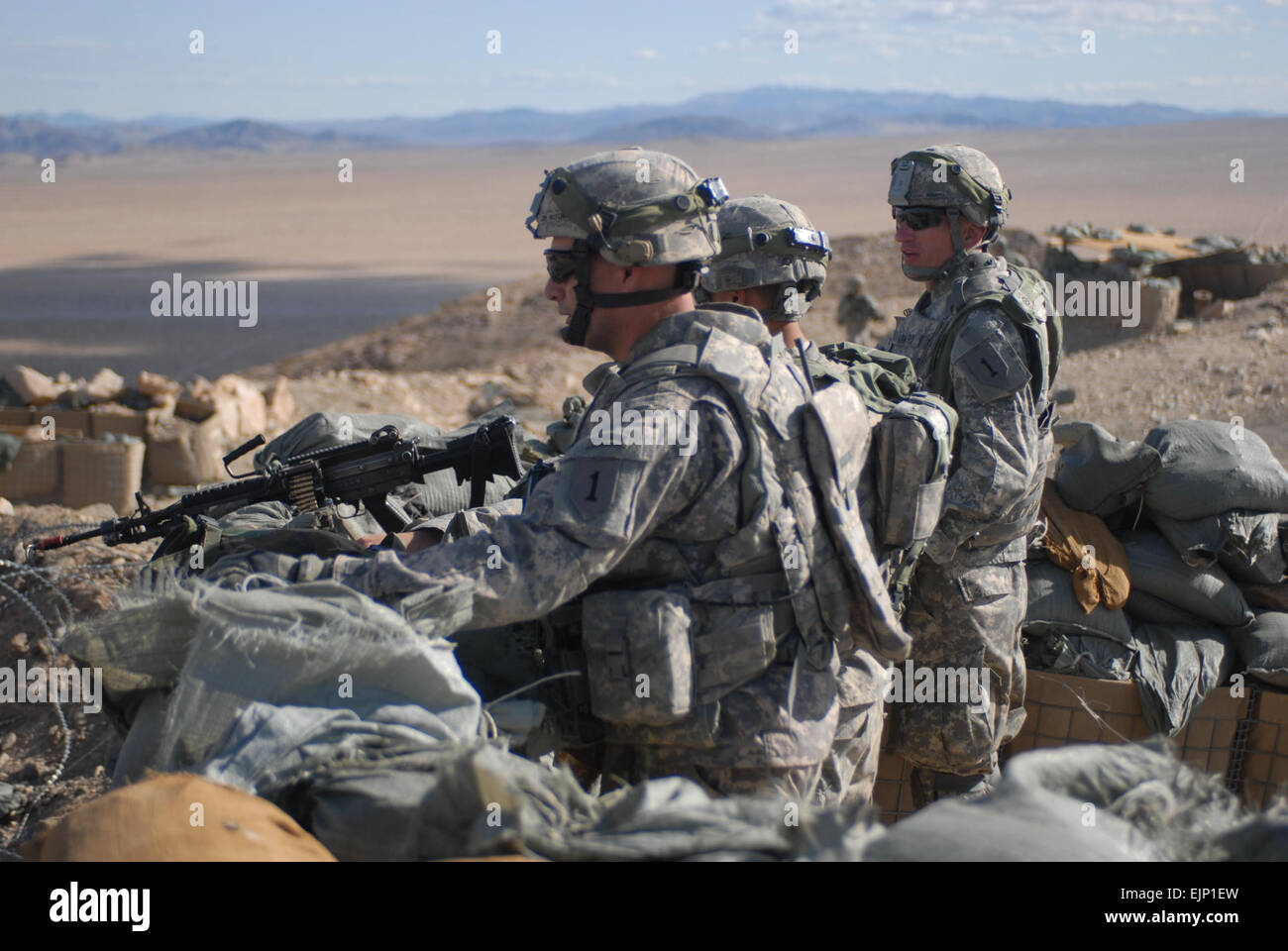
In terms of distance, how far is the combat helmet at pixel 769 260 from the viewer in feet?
12.0

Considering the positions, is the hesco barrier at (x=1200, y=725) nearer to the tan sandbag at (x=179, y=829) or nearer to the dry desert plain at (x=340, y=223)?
the tan sandbag at (x=179, y=829)

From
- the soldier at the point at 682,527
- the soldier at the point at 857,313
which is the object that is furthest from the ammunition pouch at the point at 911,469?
the soldier at the point at 857,313

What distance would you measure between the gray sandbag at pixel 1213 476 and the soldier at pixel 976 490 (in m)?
0.56

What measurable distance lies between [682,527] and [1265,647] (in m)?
2.62

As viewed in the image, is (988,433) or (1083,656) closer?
(988,433)

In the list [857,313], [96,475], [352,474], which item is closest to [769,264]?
[352,474]

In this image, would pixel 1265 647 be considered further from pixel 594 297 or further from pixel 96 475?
pixel 96 475

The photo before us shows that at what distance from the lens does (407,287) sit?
30.8m

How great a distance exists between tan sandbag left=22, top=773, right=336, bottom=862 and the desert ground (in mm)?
2001

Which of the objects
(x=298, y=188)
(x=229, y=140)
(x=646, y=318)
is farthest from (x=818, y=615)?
(x=229, y=140)

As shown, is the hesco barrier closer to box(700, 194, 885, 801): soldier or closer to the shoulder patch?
the shoulder patch

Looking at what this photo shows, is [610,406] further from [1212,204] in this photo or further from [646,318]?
[1212,204]

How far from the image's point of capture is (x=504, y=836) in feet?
6.00
